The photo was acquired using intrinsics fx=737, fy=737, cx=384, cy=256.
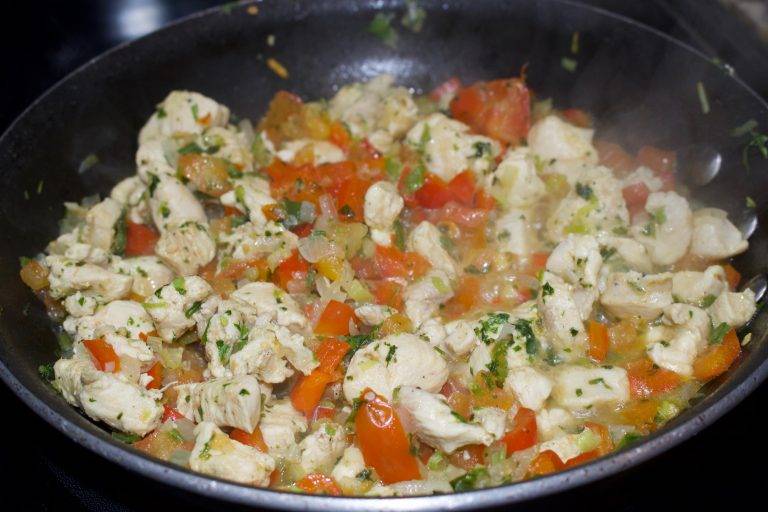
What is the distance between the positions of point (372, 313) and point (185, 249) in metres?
0.91

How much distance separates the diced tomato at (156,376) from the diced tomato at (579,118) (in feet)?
8.04

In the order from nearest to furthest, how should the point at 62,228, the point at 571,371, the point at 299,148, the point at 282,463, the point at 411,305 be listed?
the point at 282,463 < the point at 571,371 < the point at 411,305 < the point at 62,228 < the point at 299,148

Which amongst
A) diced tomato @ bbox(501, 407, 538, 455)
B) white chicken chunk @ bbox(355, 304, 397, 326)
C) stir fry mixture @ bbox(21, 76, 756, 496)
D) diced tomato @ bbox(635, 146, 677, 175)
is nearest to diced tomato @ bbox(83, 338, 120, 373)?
stir fry mixture @ bbox(21, 76, 756, 496)

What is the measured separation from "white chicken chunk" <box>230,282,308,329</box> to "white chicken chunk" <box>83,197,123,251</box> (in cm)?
73

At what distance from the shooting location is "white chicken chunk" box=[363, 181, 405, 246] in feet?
10.8

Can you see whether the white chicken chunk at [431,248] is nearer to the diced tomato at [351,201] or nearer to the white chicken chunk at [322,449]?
the diced tomato at [351,201]

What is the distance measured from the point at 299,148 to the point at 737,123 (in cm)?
210

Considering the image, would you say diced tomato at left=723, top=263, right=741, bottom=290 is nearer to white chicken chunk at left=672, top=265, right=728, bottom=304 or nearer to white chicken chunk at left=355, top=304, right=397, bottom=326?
white chicken chunk at left=672, top=265, right=728, bottom=304

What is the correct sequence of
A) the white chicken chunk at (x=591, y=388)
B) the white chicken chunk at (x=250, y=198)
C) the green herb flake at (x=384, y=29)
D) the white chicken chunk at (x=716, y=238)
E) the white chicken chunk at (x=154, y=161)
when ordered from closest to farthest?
the white chicken chunk at (x=591, y=388) → the white chicken chunk at (x=716, y=238) → the white chicken chunk at (x=250, y=198) → the white chicken chunk at (x=154, y=161) → the green herb flake at (x=384, y=29)

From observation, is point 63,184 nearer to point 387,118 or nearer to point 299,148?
point 299,148

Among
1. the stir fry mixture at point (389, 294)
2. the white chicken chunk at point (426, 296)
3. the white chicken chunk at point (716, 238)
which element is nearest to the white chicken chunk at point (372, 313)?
the stir fry mixture at point (389, 294)

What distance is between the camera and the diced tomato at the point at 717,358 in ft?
9.17

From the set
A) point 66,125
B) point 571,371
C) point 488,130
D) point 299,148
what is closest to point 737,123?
point 488,130

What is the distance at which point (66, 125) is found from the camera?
11.3 feet
